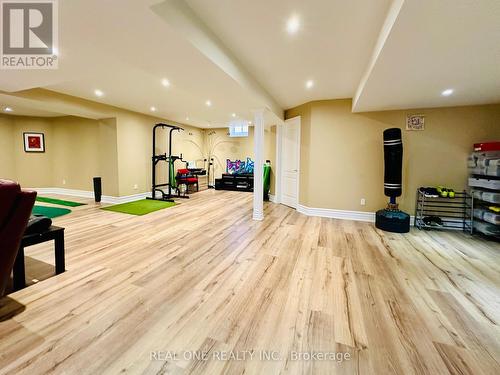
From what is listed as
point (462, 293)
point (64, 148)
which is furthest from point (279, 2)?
point (64, 148)

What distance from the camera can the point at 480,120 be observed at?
395cm

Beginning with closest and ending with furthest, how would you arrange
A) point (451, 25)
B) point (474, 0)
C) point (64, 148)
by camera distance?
point (474, 0), point (451, 25), point (64, 148)

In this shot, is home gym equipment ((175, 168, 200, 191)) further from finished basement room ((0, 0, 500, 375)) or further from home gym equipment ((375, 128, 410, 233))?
home gym equipment ((375, 128, 410, 233))

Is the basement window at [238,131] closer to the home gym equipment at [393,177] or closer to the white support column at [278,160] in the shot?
the white support column at [278,160]

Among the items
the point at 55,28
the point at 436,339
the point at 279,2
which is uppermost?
the point at 279,2

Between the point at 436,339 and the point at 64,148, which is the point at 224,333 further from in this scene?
the point at 64,148

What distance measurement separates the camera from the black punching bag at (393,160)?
383 cm

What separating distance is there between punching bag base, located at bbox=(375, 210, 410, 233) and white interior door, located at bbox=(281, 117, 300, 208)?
196 cm

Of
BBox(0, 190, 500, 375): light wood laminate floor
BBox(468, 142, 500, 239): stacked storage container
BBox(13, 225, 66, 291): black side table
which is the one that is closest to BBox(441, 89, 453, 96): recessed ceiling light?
BBox(468, 142, 500, 239): stacked storage container

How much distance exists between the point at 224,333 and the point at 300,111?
16.1ft

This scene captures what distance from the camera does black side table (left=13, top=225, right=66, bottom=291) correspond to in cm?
203

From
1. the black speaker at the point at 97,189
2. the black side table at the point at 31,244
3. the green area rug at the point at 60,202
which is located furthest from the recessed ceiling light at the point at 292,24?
the green area rug at the point at 60,202

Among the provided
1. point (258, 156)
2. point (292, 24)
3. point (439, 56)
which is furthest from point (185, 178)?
point (439, 56)

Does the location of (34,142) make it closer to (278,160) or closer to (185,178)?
(185,178)
